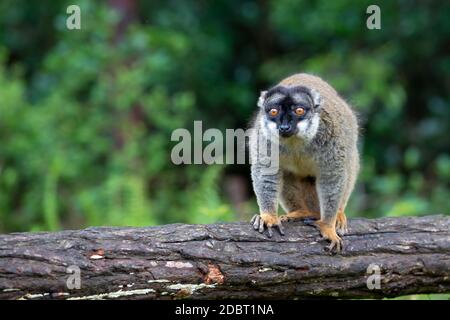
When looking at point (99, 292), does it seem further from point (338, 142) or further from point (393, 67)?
point (393, 67)

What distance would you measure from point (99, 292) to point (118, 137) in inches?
287

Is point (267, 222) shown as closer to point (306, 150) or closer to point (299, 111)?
point (306, 150)

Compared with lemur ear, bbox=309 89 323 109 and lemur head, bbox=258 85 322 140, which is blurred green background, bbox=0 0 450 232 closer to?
lemur head, bbox=258 85 322 140

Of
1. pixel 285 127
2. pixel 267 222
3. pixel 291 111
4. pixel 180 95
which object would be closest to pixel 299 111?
pixel 291 111

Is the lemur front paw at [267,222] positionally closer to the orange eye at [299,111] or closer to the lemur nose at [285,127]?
the lemur nose at [285,127]

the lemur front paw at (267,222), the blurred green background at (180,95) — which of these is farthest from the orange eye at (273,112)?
the blurred green background at (180,95)

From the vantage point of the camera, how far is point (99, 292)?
5.52 m

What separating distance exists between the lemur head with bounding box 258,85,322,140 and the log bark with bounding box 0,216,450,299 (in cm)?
89

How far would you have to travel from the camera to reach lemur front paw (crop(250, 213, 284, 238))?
6.17 meters

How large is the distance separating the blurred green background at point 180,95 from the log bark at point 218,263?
6.77 ft
